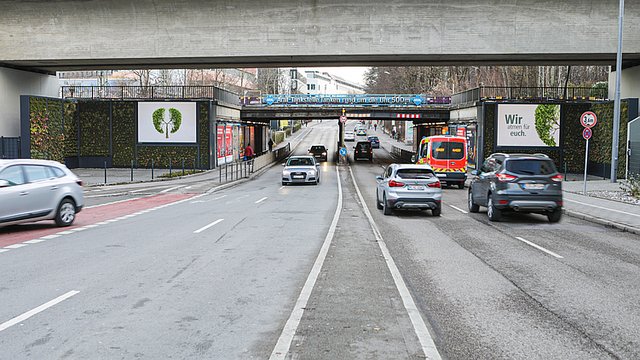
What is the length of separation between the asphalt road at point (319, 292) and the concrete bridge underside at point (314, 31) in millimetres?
16821

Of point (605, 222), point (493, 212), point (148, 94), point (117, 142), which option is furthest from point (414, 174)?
point (148, 94)

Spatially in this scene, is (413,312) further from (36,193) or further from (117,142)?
(117,142)

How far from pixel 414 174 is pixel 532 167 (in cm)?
336

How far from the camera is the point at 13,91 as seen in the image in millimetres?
37125

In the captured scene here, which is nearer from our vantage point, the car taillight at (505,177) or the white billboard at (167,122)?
the car taillight at (505,177)

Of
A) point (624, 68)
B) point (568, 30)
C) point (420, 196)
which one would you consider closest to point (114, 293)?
point (420, 196)

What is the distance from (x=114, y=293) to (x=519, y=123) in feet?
117

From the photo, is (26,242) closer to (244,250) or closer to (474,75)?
(244,250)

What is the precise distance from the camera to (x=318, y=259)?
10.9 meters

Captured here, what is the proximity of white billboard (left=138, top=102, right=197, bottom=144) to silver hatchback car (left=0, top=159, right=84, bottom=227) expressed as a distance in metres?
28.1

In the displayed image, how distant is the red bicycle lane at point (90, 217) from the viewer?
1373 cm

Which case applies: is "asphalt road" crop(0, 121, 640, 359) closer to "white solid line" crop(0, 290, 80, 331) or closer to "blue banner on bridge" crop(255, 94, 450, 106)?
"white solid line" crop(0, 290, 80, 331)

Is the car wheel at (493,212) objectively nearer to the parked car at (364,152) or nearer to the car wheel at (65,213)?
the car wheel at (65,213)

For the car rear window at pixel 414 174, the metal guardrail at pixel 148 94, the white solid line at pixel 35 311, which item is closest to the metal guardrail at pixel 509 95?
the metal guardrail at pixel 148 94
